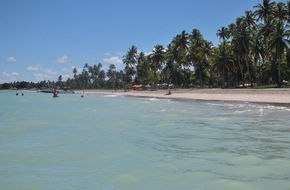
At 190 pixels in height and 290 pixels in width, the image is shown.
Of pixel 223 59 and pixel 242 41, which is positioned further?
pixel 223 59

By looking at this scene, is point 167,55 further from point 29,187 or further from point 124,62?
point 29,187

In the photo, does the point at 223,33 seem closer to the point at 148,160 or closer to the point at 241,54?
the point at 241,54

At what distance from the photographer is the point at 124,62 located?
141500 millimetres

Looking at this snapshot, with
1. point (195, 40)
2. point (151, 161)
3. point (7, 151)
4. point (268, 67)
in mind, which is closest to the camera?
point (151, 161)

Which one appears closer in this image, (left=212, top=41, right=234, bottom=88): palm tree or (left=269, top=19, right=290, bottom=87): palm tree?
(left=269, top=19, right=290, bottom=87): palm tree

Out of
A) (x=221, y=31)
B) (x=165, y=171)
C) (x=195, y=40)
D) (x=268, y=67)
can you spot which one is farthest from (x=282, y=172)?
(x=221, y=31)

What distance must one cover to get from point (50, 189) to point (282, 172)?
17.6 ft

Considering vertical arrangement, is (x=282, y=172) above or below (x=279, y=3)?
below

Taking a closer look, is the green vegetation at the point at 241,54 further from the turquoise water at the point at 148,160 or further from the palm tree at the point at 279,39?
the turquoise water at the point at 148,160

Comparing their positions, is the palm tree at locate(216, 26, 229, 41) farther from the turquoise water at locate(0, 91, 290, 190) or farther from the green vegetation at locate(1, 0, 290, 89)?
the turquoise water at locate(0, 91, 290, 190)

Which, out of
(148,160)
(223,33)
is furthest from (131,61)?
(148,160)

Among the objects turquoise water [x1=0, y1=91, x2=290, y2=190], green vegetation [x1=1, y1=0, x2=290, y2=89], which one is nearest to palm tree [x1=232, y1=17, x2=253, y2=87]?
green vegetation [x1=1, y1=0, x2=290, y2=89]

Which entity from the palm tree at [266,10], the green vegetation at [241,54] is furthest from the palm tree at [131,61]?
the palm tree at [266,10]

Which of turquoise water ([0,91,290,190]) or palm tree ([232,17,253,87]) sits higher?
palm tree ([232,17,253,87])
